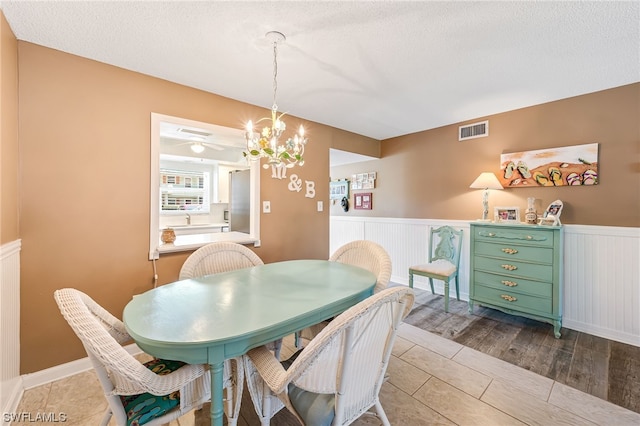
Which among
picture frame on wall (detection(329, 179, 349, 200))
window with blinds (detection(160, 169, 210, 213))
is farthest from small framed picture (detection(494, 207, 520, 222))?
window with blinds (detection(160, 169, 210, 213))

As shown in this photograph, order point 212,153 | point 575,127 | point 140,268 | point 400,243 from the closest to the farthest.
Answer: point 140,268 < point 575,127 < point 400,243 < point 212,153

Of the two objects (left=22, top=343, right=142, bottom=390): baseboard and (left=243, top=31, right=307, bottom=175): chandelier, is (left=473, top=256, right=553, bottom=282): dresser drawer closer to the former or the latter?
(left=243, top=31, right=307, bottom=175): chandelier

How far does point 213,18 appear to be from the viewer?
61.7 inches

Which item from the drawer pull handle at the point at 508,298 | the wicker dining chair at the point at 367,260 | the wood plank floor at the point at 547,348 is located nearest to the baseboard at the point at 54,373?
the wicker dining chair at the point at 367,260

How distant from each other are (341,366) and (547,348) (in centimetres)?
245

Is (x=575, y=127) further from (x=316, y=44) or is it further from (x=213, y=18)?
(x=213, y=18)

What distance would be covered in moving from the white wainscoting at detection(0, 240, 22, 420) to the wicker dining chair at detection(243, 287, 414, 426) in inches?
60.8

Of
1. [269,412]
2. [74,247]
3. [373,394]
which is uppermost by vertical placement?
→ [74,247]

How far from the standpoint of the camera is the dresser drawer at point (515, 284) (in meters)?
2.54

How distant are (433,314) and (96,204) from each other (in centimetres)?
343

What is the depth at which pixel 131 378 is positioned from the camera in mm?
947

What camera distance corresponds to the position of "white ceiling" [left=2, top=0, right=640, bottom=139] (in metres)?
1.50

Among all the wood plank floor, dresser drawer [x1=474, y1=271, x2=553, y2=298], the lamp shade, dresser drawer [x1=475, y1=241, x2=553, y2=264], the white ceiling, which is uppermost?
the white ceiling

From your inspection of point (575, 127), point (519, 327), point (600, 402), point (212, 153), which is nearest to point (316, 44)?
point (575, 127)
